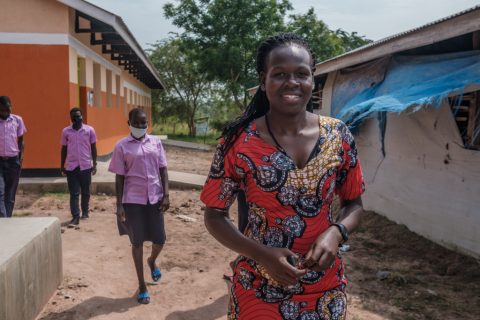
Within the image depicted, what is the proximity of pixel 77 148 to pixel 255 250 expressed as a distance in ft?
18.1

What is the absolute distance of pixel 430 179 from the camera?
5.98 m

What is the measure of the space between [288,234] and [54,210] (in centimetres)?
688

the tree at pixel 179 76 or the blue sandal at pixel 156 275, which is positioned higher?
the tree at pixel 179 76

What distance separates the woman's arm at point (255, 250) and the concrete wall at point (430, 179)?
419cm

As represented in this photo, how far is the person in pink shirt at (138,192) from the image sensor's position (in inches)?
167

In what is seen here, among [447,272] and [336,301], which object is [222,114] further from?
[336,301]

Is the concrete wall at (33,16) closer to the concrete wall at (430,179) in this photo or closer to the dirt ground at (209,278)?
the dirt ground at (209,278)

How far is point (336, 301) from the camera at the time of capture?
Result: 65.1 inches

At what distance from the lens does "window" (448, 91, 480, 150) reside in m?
5.20

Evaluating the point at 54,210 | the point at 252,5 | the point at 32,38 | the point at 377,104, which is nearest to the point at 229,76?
the point at 252,5

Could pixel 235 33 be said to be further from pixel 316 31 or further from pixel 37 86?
pixel 37 86

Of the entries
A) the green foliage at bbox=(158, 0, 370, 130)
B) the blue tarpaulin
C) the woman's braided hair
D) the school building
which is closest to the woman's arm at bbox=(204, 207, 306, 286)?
the woman's braided hair

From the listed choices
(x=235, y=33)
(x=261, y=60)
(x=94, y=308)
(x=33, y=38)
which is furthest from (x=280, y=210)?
(x=235, y=33)

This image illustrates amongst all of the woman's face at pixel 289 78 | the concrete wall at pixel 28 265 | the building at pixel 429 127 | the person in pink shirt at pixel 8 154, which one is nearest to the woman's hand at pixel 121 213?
the concrete wall at pixel 28 265
